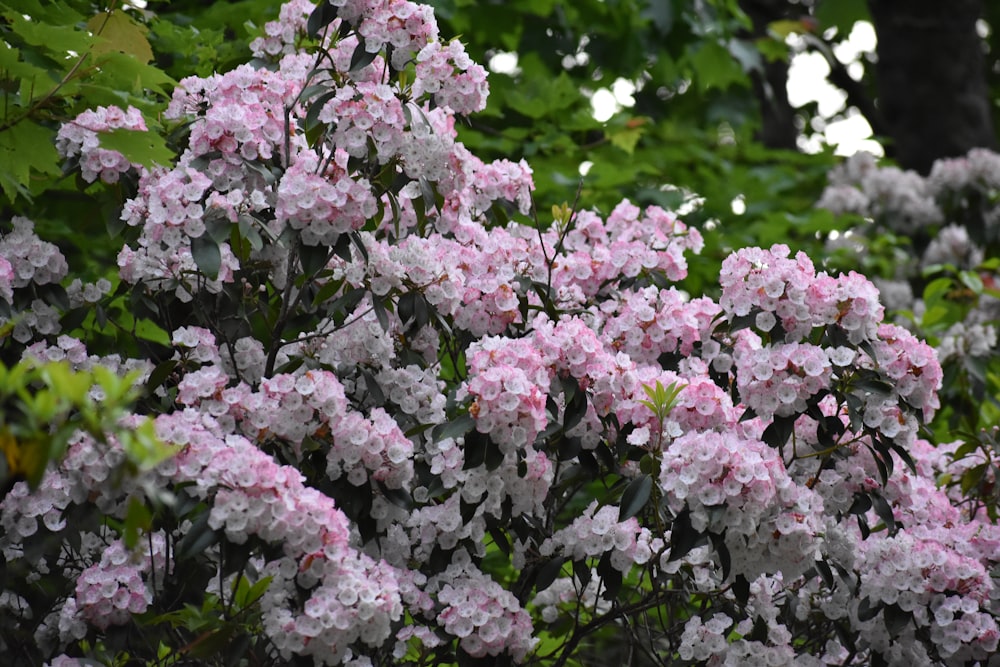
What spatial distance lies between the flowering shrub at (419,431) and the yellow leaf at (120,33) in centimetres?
17

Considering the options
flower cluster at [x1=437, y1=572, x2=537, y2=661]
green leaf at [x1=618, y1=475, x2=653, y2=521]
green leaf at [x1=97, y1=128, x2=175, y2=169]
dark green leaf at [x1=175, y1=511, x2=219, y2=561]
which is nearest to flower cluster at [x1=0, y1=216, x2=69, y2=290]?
green leaf at [x1=97, y1=128, x2=175, y2=169]

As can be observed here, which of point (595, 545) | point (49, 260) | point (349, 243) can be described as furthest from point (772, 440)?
point (49, 260)

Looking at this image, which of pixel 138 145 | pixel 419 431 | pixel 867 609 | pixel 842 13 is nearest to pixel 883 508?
pixel 867 609

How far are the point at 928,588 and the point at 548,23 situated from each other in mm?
4100

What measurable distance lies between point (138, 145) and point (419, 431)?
2.95ft

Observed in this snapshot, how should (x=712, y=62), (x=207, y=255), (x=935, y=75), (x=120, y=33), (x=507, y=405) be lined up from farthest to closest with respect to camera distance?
1. (x=935, y=75)
2. (x=712, y=62)
3. (x=120, y=33)
4. (x=207, y=255)
5. (x=507, y=405)

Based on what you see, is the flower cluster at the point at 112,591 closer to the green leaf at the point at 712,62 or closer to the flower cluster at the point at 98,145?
the flower cluster at the point at 98,145

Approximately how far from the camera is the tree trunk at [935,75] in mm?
6758

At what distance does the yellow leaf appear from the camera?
115 inches

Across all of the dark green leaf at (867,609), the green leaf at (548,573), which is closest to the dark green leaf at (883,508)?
the dark green leaf at (867,609)

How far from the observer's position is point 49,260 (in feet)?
9.37

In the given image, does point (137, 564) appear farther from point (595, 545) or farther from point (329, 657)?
point (595, 545)

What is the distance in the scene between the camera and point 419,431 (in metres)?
2.67

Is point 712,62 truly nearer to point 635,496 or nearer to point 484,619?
point 635,496
